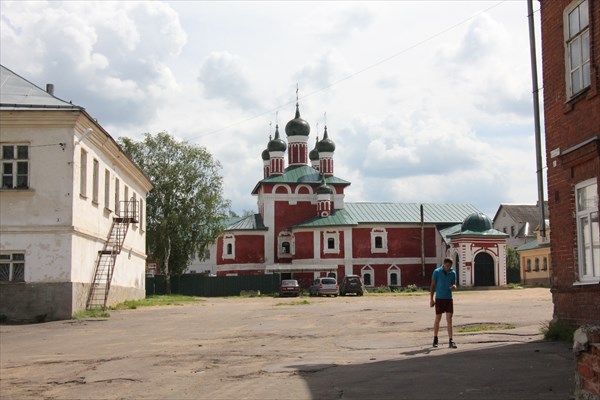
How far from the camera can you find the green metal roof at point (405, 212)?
69.7m

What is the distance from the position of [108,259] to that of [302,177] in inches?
1640

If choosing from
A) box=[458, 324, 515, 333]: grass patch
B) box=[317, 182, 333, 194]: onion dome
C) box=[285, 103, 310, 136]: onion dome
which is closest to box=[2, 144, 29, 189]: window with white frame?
box=[458, 324, 515, 333]: grass patch

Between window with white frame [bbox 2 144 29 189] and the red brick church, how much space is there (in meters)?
42.6

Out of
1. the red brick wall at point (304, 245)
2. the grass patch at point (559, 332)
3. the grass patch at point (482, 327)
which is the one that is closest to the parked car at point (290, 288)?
the red brick wall at point (304, 245)

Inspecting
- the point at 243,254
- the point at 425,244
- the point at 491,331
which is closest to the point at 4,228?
the point at 491,331

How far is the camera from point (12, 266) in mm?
24766

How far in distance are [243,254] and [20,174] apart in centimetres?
4502

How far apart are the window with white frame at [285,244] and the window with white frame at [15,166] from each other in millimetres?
45703

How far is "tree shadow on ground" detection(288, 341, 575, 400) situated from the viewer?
8367 millimetres

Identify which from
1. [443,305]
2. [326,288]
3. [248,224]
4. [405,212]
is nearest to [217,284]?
[248,224]

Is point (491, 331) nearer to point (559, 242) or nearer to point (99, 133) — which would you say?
point (559, 242)

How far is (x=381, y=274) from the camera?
6750cm

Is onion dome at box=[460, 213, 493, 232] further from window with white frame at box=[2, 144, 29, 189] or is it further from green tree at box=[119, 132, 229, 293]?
window with white frame at box=[2, 144, 29, 189]

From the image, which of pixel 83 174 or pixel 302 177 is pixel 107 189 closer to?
pixel 83 174
